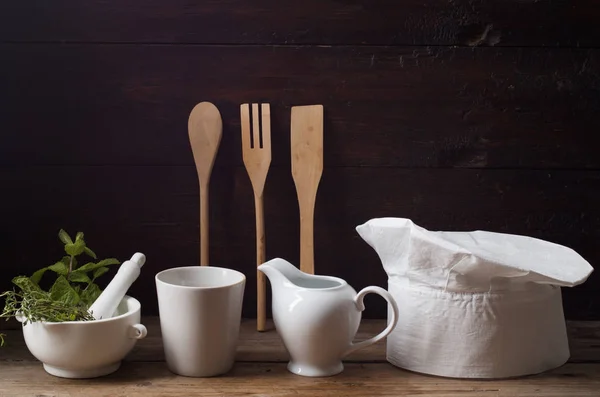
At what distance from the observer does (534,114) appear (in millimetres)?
1140

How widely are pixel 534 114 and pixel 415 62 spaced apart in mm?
203

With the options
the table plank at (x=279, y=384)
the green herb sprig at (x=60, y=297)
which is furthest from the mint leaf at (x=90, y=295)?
the table plank at (x=279, y=384)

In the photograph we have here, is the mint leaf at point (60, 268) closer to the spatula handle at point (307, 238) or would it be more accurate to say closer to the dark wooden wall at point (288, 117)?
the dark wooden wall at point (288, 117)

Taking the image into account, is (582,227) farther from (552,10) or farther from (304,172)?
(304,172)

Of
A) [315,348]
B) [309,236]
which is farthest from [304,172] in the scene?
[315,348]

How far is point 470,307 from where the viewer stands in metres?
0.87

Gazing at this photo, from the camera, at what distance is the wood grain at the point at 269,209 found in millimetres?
1150

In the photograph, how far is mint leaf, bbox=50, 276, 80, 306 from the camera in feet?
3.06

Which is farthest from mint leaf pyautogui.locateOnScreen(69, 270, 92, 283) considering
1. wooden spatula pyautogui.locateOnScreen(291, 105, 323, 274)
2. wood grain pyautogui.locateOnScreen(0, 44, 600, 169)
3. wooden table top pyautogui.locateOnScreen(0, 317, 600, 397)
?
wooden spatula pyautogui.locateOnScreen(291, 105, 323, 274)

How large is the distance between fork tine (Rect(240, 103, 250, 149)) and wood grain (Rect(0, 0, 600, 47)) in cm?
11

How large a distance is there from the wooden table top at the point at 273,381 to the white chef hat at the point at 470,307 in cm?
2

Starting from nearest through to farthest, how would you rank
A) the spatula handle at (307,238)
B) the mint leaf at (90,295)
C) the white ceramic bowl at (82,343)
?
the white ceramic bowl at (82,343) → the mint leaf at (90,295) → the spatula handle at (307,238)

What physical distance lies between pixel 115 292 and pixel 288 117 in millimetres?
391

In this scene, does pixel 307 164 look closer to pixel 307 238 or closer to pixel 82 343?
pixel 307 238
